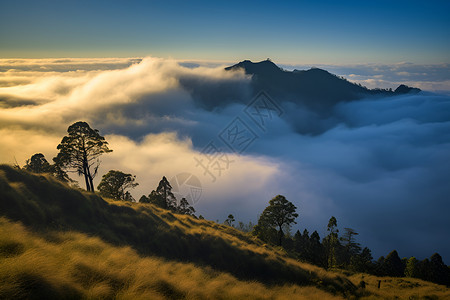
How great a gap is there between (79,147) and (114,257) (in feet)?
77.8

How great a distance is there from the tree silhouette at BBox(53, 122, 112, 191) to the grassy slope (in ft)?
37.7

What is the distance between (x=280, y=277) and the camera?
1688 centimetres

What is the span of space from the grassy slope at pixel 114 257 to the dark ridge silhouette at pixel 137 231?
0.22 ft

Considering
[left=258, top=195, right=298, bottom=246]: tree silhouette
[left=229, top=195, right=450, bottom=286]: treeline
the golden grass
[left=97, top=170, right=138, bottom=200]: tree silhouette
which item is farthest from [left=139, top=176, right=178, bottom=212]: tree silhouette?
the golden grass

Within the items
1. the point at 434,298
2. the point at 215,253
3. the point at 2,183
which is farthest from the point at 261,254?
the point at 2,183

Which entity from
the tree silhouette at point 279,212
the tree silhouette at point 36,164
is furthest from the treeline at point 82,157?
the tree silhouette at point 279,212

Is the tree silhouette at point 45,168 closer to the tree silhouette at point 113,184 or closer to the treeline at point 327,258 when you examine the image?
the tree silhouette at point 113,184

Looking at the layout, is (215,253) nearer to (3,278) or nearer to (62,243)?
(62,243)

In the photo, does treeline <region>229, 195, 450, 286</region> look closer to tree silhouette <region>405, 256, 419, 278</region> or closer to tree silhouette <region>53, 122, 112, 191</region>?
tree silhouette <region>405, 256, 419, 278</region>

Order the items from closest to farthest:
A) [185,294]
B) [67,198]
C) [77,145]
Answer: [185,294] → [67,198] → [77,145]

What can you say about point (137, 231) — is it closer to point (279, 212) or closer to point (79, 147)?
point (79, 147)

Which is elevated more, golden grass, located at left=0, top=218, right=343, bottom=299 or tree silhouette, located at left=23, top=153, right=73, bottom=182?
tree silhouette, located at left=23, top=153, right=73, bottom=182

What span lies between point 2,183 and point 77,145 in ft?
50.4

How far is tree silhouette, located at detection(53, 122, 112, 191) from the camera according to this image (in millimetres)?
26797
